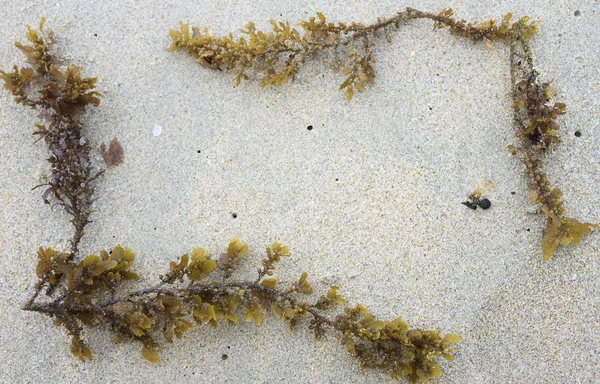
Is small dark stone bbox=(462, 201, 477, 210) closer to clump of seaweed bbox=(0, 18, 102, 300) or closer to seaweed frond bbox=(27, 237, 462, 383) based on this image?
seaweed frond bbox=(27, 237, 462, 383)

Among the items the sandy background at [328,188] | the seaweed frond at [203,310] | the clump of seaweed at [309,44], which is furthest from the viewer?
the clump of seaweed at [309,44]

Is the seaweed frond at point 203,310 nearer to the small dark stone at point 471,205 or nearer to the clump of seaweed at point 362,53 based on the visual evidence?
the small dark stone at point 471,205

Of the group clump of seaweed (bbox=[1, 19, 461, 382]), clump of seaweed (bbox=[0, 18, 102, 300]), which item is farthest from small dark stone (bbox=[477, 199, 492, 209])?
clump of seaweed (bbox=[0, 18, 102, 300])

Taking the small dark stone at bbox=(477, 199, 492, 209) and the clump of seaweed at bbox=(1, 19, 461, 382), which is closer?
the clump of seaweed at bbox=(1, 19, 461, 382)

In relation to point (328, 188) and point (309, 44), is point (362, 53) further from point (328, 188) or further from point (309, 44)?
point (328, 188)

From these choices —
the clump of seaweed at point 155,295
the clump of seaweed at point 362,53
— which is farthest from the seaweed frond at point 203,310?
the clump of seaweed at point 362,53

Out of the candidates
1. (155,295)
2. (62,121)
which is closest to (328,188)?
(155,295)

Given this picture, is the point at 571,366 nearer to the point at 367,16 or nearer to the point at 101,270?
the point at 367,16
